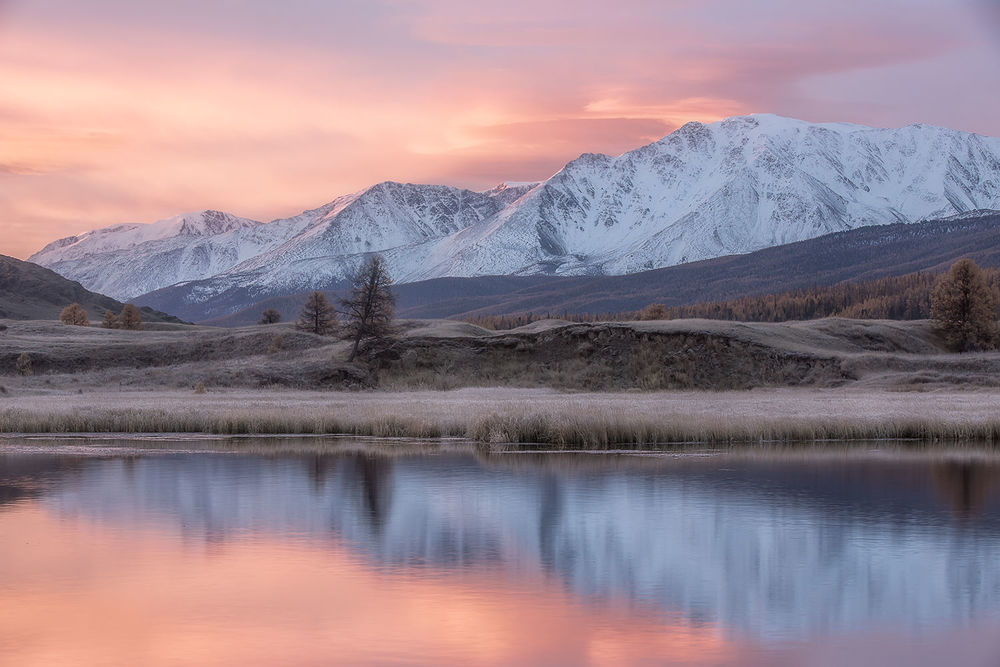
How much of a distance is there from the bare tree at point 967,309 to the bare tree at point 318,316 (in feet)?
191

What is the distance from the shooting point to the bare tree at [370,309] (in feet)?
289

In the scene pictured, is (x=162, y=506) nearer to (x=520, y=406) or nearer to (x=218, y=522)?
(x=218, y=522)

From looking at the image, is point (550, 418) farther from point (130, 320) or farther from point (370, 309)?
point (130, 320)

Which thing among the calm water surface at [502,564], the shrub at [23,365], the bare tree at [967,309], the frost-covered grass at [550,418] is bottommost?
the calm water surface at [502,564]

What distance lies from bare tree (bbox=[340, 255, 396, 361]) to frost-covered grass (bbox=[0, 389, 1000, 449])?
85.4ft

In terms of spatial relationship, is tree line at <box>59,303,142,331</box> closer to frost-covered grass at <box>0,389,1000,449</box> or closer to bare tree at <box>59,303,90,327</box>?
bare tree at <box>59,303,90,327</box>

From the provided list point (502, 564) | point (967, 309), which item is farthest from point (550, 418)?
point (967, 309)

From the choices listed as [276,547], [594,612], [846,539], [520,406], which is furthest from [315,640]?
[520,406]

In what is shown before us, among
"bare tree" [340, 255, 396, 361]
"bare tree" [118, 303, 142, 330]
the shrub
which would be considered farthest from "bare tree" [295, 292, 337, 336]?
"bare tree" [118, 303, 142, 330]

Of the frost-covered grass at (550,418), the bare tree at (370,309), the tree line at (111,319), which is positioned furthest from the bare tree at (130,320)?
the frost-covered grass at (550,418)

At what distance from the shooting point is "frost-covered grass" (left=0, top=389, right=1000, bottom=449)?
45469 millimetres

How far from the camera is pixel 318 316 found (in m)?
118

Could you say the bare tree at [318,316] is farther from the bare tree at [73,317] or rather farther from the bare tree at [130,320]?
the bare tree at [73,317]

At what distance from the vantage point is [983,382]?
75.4 m
